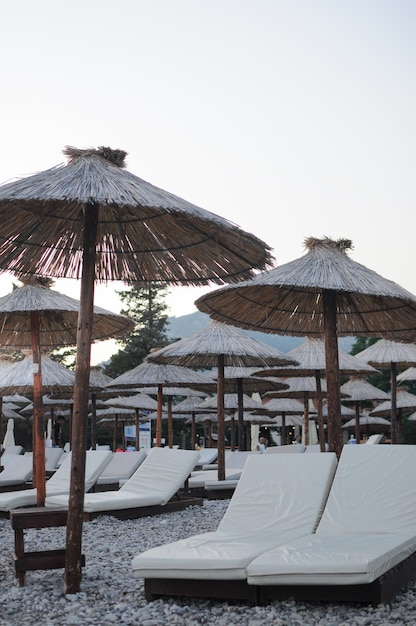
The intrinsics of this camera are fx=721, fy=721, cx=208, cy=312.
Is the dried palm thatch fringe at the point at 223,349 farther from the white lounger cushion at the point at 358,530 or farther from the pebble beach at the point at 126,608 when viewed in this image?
the white lounger cushion at the point at 358,530

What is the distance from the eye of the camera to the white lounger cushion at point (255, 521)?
4129mm

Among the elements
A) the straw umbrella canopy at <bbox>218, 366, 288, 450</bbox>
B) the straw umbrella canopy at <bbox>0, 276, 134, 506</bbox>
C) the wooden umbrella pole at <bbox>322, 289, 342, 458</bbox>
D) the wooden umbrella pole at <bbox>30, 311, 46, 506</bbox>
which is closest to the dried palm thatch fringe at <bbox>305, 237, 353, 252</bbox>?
the wooden umbrella pole at <bbox>322, 289, 342, 458</bbox>

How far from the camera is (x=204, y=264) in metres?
5.62

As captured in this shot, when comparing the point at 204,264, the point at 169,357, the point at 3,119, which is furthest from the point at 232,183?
the point at 204,264

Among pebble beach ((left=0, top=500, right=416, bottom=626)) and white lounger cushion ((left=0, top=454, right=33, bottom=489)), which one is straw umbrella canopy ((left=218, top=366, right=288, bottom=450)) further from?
pebble beach ((left=0, top=500, right=416, bottom=626))

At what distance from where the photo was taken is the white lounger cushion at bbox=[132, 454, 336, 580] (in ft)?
13.5

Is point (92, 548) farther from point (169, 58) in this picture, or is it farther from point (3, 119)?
point (169, 58)

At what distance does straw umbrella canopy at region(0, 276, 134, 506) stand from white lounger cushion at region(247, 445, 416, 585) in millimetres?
3881

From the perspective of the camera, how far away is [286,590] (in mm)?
4078

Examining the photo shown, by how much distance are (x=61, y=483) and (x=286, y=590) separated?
250 inches

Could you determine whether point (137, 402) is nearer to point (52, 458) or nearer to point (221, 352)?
point (52, 458)

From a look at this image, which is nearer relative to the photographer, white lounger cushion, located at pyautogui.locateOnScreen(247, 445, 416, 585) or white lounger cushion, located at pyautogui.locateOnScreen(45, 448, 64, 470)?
white lounger cushion, located at pyautogui.locateOnScreen(247, 445, 416, 585)

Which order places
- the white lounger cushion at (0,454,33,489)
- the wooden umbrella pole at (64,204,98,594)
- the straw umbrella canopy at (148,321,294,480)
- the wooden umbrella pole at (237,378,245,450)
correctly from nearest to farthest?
1. the wooden umbrella pole at (64,204,98,594)
2. the straw umbrella canopy at (148,321,294,480)
3. the white lounger cushion at (0,454,33,489)
4. the wooden umbrella pole at (237,378,245,450)

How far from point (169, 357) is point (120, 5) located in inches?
214
